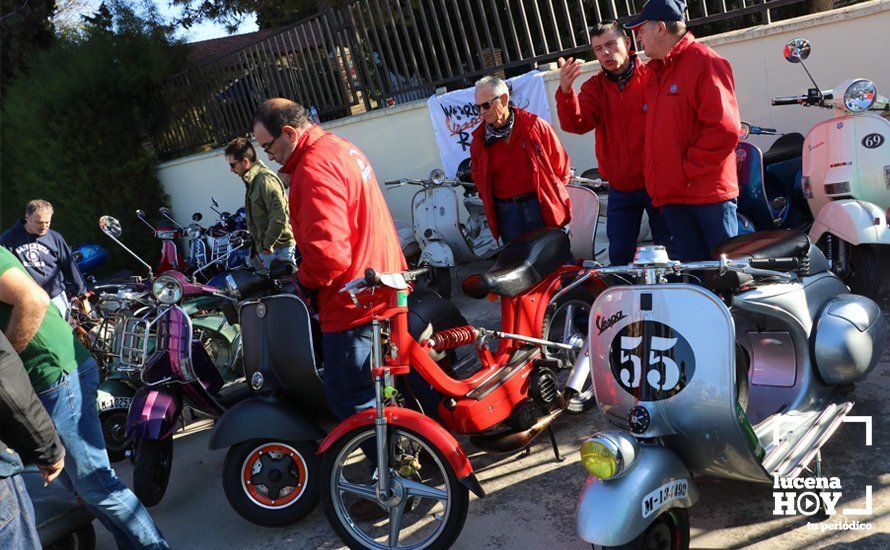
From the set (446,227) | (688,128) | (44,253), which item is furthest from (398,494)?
(44,253)

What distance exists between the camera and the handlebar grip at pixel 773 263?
101 inches

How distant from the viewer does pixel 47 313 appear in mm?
3096

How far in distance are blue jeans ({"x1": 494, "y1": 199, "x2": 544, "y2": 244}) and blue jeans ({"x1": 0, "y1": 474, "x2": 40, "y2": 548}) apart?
315 cm

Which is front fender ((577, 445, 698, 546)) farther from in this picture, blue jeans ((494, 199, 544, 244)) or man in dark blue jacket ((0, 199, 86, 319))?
man in dark blue jacket ((0, 199, 86, 319))

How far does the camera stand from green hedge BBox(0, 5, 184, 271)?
39.7 feet

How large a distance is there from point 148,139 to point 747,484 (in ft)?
39.2

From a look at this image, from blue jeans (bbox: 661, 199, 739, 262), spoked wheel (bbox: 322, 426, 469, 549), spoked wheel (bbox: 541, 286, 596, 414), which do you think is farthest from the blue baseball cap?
spoked wheel (bbox: 322, 426, 469, 549)

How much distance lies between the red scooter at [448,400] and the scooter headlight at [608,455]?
0.64 metres

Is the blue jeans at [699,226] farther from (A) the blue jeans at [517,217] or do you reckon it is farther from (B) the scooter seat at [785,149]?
(B) the scooter seat at [785,149]

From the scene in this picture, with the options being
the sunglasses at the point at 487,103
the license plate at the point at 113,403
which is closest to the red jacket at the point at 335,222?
the sunglasses at the point at 487,103

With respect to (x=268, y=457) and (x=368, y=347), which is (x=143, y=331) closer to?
(x=268, y=457)

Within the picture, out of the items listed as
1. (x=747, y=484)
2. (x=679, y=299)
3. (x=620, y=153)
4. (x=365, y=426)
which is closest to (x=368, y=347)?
(x=365, y=426)

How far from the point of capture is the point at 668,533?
2.54m

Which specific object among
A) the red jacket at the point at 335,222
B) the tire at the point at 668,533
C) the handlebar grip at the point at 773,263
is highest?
the red jacket at the point at 335,222
